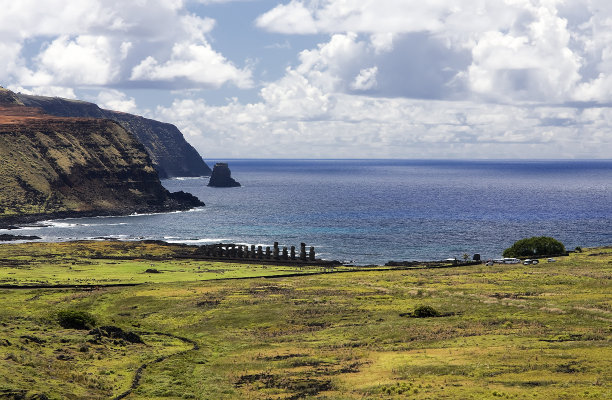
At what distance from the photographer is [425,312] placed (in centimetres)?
5756

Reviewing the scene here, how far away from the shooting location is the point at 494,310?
58.8 meters

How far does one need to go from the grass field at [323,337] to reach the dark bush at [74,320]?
2.83 ft

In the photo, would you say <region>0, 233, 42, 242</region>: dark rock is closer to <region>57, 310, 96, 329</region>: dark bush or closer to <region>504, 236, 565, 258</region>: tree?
<region>504, 236, 565, 258</region>: tree

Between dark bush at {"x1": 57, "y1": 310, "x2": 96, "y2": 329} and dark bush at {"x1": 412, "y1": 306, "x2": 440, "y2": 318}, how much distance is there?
2591cm

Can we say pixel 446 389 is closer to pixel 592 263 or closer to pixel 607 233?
pixel 592 263

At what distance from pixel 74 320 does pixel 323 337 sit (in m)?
18.4

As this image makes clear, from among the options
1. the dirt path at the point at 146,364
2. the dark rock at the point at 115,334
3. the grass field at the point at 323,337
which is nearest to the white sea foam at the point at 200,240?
the grass field at the point at 323,337

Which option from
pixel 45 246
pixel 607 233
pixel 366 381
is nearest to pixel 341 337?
pixel 366 381

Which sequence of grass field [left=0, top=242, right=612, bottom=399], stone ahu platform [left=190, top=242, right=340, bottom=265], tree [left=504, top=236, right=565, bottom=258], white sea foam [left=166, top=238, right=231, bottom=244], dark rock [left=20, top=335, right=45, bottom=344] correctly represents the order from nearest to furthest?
grass field [left=0, top=242, right=612, bottom=399] < dark rock [left=20, top=335, right=45, bottom=344] < tree [left=504, top=236, right=565, bottom=258] < stone ahu platform [left=190, top=242, right=340, bottom=265] < white sea foam [left=166, top=238, right=231, bottom=244]

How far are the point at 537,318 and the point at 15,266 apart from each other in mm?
77078

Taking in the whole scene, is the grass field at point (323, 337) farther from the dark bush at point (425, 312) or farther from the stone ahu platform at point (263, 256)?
the stone ahu platform at point (263, 256)

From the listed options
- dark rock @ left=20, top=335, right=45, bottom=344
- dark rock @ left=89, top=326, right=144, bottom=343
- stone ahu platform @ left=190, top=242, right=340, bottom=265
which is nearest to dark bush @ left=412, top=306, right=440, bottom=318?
dark rock @ left=89, top=326, right=144, bottom=343

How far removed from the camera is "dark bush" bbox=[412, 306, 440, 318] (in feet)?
188

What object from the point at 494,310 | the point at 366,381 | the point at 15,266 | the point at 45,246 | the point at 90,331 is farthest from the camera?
the point at 45,246
